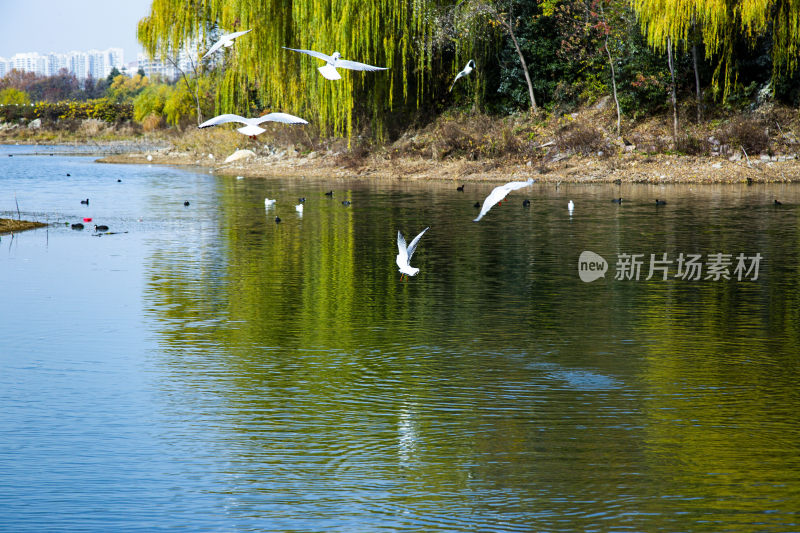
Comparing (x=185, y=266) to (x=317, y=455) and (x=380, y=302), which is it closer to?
(x=380, y=302)

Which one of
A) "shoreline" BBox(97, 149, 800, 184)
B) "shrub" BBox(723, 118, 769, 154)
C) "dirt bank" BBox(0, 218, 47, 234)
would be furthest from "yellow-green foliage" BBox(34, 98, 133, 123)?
"dirt bank" BBox(0, 218, 47, 234)

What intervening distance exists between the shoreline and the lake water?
14943 millimetres

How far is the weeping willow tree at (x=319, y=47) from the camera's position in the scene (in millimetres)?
35344

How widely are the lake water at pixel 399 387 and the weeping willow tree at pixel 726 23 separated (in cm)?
1525

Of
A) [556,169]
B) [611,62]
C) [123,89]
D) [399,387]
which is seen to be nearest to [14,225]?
[399,387]

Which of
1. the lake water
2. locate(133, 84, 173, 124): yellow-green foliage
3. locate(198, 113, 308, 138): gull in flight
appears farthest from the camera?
locate(133, 84, 173, 124): yellow-green foliage

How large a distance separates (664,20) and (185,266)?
22225mm

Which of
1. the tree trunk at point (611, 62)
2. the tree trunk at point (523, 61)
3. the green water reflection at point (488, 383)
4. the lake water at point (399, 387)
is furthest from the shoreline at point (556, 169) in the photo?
the green water reflection at point (488, 383)

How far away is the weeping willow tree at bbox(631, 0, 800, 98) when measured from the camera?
102 feet

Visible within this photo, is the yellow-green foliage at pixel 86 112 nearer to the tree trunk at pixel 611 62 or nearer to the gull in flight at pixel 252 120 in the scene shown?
the tree trunk at pixel 611 62

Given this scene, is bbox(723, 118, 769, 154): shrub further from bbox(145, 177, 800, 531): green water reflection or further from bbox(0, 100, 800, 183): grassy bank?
bbox(145, 177, 800, 531): green water reflection

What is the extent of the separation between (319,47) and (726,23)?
14404 mm

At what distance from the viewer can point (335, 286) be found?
535 inches

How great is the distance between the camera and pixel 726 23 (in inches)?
1275
